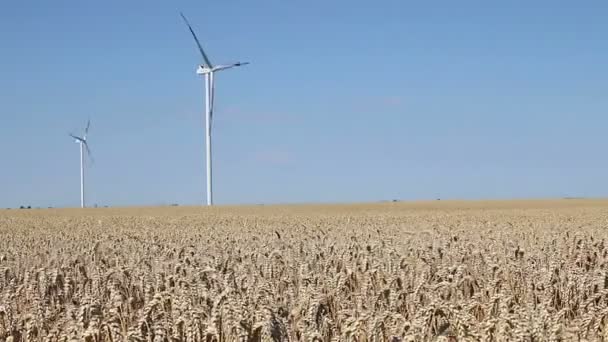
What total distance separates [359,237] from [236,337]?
12.1 m

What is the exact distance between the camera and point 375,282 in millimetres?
9750

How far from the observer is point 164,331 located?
5.65m

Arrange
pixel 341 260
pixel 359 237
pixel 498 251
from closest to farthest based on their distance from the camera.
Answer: pixel 341 260, pixel 498 251, pixel 359 237

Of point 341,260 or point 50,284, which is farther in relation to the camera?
point 341,260

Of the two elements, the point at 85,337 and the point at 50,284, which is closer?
the point at 85,337

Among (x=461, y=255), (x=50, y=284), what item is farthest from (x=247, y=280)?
(x=461, y=255)

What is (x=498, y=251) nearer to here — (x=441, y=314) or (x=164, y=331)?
(x=441, y=314)

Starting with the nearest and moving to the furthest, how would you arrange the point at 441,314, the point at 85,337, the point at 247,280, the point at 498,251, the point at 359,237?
the point at 85,337 < the point at 441,314 < the point at 247,280 < the point at 498,251 < the point at 359,237

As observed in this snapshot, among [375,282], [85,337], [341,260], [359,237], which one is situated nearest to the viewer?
[85,337]

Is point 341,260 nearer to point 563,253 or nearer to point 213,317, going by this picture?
point 563,253

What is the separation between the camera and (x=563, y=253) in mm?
12789

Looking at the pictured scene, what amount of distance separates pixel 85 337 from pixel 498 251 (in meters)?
8.33

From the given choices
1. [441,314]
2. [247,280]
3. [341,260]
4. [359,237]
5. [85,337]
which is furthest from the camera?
[359,237]

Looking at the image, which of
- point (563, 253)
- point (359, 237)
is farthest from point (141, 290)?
point (359, 237)
